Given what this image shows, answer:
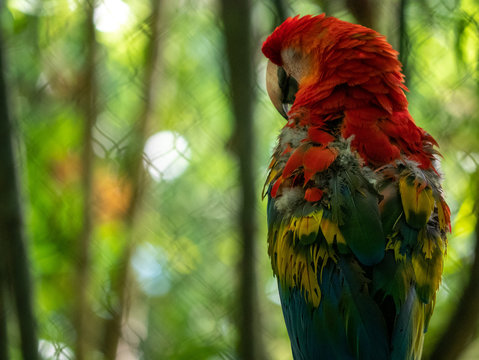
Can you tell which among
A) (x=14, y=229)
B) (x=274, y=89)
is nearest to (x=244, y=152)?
(x=274, y=89)

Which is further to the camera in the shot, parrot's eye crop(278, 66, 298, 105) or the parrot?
parrot's eye crop(278, 66, 298, 105)

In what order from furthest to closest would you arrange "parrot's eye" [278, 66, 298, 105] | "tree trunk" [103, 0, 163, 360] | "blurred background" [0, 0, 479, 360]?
"tree trunk" [103, 0, 163, 360]
"blurred background" [0, 0, 479, 360]
"parrot's eye" [278, 66, 298, 105]

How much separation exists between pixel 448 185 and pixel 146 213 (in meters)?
0.63

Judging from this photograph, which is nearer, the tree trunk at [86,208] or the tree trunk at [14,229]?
the tree trunk at [14,229]

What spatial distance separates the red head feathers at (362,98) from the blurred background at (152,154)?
0.27 m

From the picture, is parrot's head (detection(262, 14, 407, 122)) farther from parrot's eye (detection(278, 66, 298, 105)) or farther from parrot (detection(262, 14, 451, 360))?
parrot's eye (detection(278, 66, 298, 105))

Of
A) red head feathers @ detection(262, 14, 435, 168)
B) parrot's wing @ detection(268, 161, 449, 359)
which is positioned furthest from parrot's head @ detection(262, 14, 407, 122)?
parrot's wing @ detection(268, 161, 449, 359)

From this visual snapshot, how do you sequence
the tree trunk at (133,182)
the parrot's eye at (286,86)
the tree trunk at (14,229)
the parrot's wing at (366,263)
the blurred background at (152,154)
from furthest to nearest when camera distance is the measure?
the tree trunk at (133,182) < the blurred background at (152,154) < the parrot's eye at (286,86) < the tree trunk at (14,229) < the parrot's wing at (366,263)

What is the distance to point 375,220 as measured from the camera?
60 centimetres

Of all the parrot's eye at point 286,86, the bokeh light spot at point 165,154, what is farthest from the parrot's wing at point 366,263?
the bokeh light spot at point 165,154

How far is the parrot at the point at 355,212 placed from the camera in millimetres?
592

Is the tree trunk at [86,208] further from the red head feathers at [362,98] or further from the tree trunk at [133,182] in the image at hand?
the red head feathers at [362,98]

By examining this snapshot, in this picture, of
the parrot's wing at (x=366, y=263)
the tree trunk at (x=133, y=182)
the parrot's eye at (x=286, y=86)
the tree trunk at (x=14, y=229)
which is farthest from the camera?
the tree trunk at (x=133, y=182)

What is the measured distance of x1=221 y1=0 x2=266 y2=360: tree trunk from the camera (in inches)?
30.2
